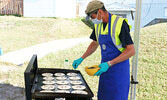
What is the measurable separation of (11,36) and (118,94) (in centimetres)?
987

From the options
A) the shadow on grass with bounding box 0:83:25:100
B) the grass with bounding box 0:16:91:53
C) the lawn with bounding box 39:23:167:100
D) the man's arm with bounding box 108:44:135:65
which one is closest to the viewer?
the man's arm with bounding box 108:44:135:65

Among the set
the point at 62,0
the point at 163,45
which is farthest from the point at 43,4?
the point at 163,45

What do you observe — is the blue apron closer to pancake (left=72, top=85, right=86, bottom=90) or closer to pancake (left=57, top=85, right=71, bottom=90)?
pancake (left=72, top=85, right=86, bottom=90)

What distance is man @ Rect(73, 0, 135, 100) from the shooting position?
204cm

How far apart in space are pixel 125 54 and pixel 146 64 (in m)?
4.18

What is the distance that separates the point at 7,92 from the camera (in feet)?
14.8

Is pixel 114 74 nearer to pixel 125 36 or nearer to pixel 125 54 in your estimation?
pixel 125 54

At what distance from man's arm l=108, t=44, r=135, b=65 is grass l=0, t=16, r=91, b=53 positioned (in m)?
7.34

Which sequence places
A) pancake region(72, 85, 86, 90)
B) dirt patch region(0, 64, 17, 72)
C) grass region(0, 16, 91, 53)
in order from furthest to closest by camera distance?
grass region(0, 16, 91, 53) → dirt patch region(0, 64, 17, 72) → pancake region(72, 85, 86, 90)

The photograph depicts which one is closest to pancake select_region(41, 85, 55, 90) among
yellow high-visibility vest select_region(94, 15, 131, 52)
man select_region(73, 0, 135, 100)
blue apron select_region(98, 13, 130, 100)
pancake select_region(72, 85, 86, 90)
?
pancake select_region(72, 85, 86, 90)

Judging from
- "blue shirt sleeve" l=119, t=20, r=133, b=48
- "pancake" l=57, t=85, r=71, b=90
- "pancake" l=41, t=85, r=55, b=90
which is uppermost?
"blue shirt sleeve" l=119, t=20, r=133, b=48

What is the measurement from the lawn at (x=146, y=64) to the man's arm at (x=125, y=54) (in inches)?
100

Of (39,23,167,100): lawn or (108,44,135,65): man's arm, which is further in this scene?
(39,23,167,100): lawn

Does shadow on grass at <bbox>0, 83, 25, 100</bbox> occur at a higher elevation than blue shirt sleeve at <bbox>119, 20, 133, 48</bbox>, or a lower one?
lower
